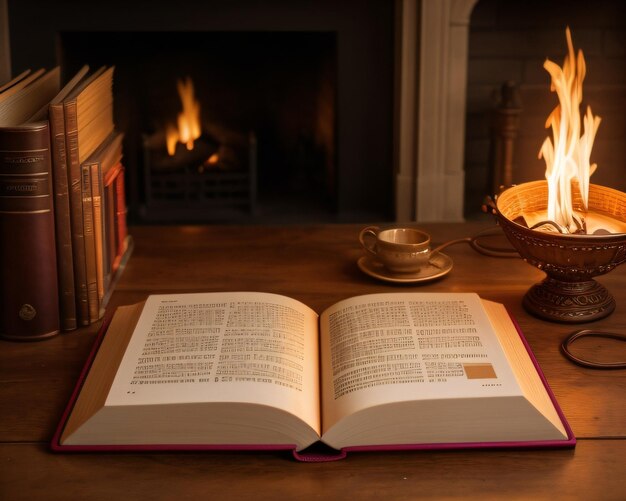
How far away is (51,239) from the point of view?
113cm

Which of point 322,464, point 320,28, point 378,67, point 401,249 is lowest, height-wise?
point 322,464

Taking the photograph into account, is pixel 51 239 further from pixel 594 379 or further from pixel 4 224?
pixel 594 379

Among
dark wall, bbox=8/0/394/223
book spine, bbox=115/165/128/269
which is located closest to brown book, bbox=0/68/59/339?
book spine, bbox=115/165/128/269

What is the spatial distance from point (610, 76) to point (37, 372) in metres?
2.51

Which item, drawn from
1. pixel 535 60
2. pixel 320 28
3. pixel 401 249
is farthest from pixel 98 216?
pixel 535 60

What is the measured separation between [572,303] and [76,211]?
2.18 ft

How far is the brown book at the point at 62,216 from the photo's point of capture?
111 cm

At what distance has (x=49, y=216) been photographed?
3.68 feet

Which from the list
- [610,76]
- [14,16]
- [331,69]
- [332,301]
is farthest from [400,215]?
[332,301]

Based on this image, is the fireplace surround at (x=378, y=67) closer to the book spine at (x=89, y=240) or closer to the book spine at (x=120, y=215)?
the book spine at (x=120, y=215)

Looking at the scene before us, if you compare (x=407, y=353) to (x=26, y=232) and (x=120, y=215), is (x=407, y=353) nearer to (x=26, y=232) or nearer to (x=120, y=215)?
(x=26, y=232)

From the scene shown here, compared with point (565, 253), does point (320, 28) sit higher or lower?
higher

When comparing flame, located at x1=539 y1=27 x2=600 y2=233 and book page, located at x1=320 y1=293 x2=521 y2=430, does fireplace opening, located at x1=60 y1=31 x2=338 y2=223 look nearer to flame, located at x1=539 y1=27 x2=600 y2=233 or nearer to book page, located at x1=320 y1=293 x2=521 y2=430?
flame, located at x1=539 y1=27 x2=600 y2=233

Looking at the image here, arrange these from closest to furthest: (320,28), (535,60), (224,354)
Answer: (224,354) → (320,28) → (535,60)
